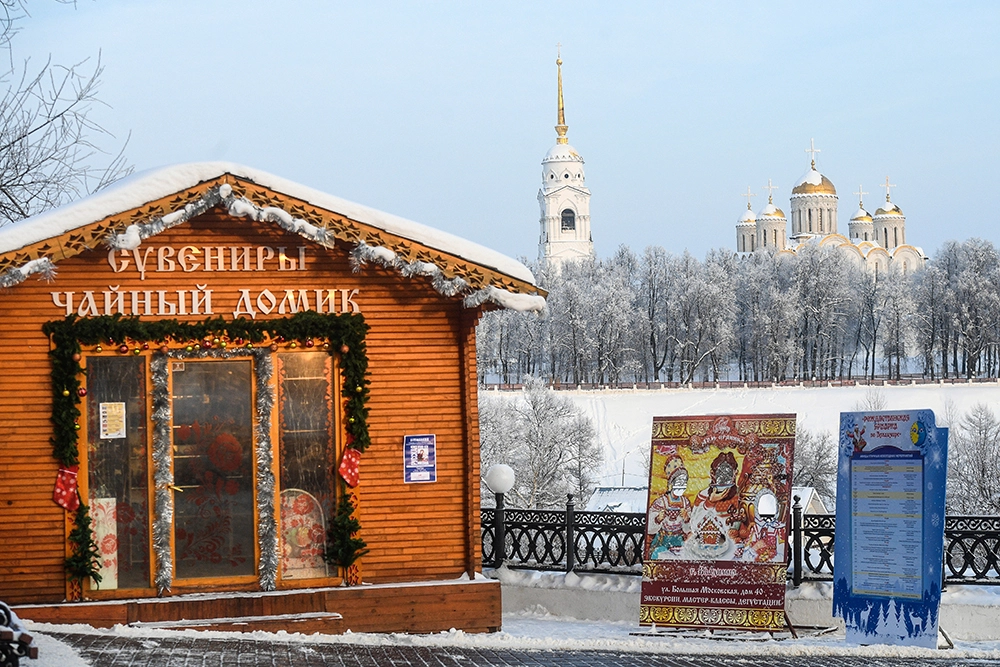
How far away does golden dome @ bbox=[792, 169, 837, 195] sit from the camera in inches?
4409

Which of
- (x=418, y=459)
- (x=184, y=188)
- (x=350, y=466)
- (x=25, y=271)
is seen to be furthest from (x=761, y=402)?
(x=25, y=271)

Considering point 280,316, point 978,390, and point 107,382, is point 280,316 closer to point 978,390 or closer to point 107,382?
point 107,382

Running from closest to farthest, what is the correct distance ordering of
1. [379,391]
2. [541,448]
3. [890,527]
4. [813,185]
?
[890,527] < [379,391] < [541,448] < [813,185]

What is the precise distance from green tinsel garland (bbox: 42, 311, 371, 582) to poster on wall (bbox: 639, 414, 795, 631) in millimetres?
2682

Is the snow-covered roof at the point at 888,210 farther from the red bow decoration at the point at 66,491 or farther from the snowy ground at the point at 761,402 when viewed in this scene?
the red bow decoration at the point at 66,491

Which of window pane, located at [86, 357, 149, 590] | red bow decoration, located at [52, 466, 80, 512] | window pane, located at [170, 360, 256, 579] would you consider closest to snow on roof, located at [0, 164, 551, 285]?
window pane, located at [86, 357, 149, 590]

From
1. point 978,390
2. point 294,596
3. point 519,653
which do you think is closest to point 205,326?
point 294,596

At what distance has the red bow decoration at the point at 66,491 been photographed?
1012 centimetres

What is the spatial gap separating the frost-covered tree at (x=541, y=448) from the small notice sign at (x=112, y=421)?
A: 101 ft

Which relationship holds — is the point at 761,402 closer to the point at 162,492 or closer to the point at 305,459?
the point at 305,459

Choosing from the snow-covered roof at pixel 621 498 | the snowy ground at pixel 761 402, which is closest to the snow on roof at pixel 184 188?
the snow-covered roof at pixel 621 498

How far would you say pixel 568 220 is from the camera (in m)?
115

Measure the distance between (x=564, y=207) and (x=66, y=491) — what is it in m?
106

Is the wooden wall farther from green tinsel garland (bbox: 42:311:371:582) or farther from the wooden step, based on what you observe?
the wooden step
